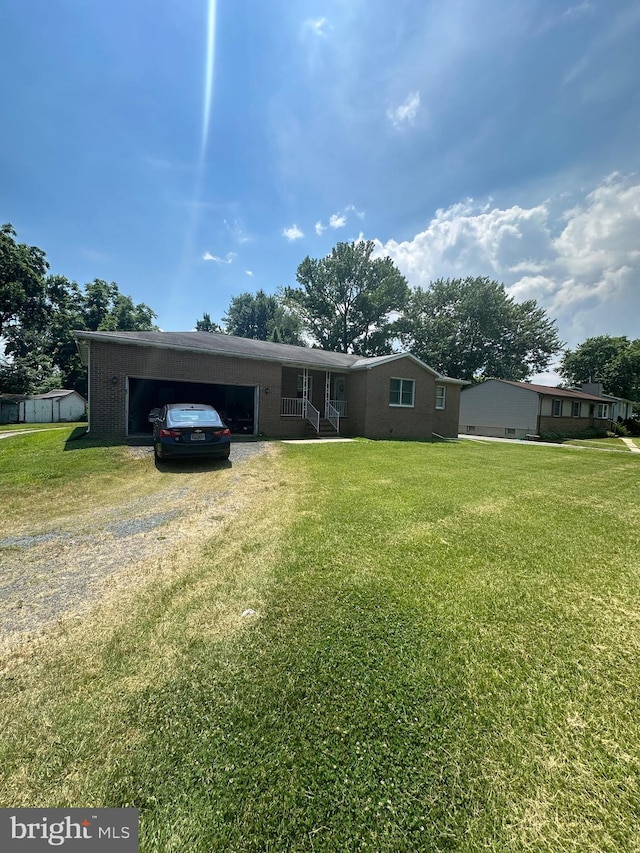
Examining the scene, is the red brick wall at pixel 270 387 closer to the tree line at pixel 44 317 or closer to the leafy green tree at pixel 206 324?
the tree line at pixel 44 317

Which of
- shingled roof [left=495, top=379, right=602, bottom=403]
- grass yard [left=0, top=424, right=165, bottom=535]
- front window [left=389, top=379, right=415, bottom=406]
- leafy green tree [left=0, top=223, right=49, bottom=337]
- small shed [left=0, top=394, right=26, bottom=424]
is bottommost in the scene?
grass yard [left=0, top=424, right=165, bottom=535]

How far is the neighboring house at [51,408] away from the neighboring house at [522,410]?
114 ft

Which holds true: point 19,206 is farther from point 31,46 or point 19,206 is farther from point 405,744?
point 405,744

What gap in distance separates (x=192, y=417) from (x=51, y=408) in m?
29.0

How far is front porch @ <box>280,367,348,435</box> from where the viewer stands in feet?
48.1

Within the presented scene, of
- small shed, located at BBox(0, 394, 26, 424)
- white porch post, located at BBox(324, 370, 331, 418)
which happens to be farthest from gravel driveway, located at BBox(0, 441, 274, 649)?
small shed, located at BBox(0, 394, 26, 424)

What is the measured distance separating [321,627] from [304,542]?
1.44 meters

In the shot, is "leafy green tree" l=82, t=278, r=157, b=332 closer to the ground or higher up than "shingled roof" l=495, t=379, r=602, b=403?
higher up

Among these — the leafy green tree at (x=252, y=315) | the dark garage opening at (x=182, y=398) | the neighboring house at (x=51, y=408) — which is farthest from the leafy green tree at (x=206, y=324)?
the dark garage opening at (x=182, y=398)

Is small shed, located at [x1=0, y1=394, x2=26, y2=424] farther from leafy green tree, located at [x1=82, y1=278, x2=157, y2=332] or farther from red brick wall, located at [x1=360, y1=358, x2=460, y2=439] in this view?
red brick wall, located at [x1=360, y1=358, x2=460, y2=439]

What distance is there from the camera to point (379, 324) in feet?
118

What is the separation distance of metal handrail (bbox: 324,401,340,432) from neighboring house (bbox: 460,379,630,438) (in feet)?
51.1

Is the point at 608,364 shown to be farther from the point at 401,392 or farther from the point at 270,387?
the point at 270,387

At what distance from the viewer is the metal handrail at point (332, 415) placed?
15.2m
